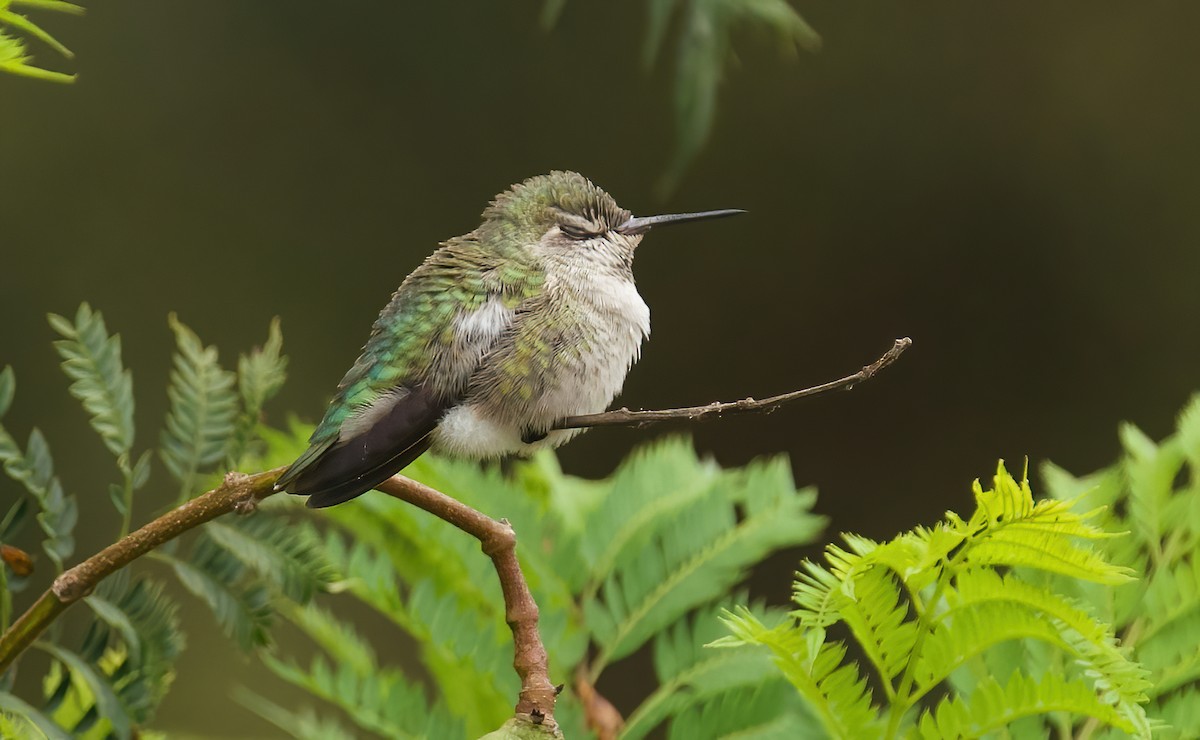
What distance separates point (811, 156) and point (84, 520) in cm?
226

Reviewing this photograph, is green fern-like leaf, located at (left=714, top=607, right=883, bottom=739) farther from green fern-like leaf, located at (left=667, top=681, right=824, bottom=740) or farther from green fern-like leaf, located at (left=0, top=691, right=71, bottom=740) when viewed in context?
green fern-like leaf, located at (left=0, top=691, right=71, bottom=740)

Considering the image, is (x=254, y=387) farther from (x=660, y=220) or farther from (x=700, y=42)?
(x=700, y=42)

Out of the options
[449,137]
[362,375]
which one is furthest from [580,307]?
[449,137]

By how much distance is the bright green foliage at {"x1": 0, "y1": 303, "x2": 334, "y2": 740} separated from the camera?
846mm

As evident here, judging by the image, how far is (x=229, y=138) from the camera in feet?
12.1

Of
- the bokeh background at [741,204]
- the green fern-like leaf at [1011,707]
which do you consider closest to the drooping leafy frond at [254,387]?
the green fern-like leaf at [1011,707]

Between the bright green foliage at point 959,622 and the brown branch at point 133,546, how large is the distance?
0.85ft

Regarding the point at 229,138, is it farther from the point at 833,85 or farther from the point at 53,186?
the point at 833,85

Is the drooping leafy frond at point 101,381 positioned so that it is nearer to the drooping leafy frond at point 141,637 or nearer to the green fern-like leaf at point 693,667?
the drooping leafy frond at point 141,637

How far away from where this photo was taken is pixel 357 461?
0.64m

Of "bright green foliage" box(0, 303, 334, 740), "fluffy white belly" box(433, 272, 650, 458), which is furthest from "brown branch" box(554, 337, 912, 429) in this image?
"bright green foliage" box(0, 303, 334, 740)

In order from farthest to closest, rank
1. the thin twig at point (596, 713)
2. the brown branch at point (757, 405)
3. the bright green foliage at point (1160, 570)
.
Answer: the thin twig at point (596, 713) → the bright green foliage at point (1160, 570) → the brown branch at point (757, 405)

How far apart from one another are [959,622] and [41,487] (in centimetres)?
59

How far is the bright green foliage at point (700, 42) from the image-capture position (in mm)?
1136
